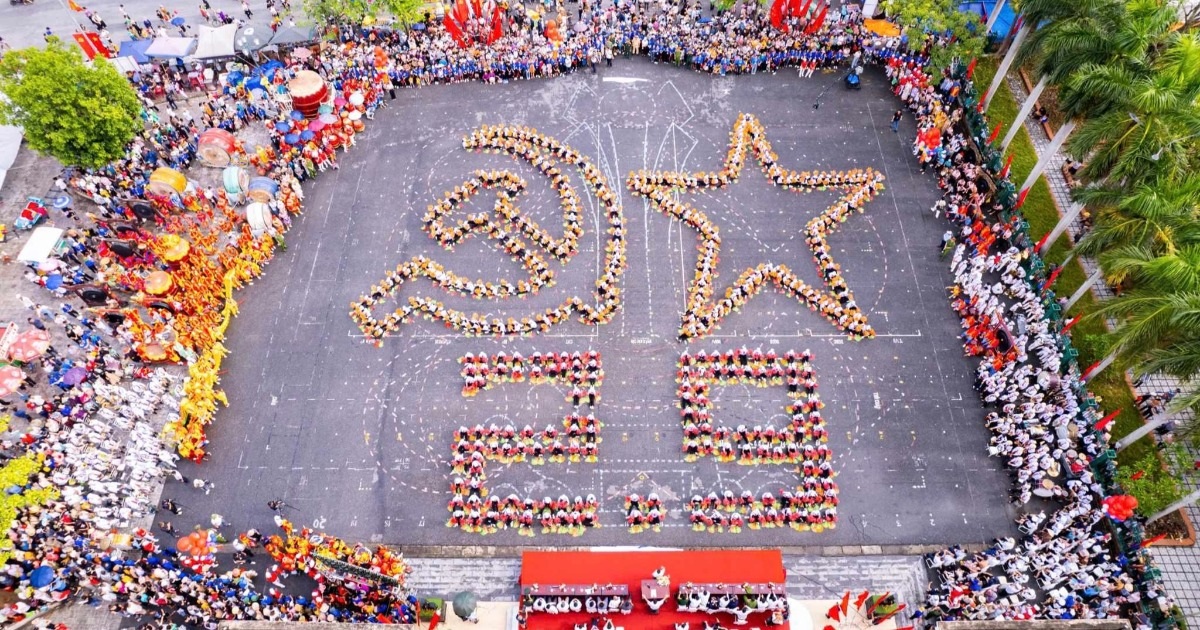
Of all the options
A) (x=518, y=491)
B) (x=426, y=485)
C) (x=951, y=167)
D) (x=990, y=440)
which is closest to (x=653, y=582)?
(x=518, y=491)

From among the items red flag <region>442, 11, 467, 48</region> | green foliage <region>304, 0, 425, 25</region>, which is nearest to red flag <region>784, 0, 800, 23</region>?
red flag <region>442, 11, 467, 48</region>

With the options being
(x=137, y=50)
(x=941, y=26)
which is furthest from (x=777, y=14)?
(x=137, y=50)

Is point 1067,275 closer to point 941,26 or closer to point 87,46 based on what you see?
point 941,26

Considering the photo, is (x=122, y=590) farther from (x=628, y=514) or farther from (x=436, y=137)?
(x=436, y=137)

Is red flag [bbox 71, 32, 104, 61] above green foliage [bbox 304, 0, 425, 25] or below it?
below

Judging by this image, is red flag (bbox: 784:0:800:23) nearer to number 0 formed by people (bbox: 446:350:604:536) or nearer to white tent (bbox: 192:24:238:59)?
number 0 formed by people (bbox: 446:350:604:536)

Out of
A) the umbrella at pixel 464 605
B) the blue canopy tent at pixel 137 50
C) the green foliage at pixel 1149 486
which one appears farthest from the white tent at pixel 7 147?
the green foliage at pixel 1149 486

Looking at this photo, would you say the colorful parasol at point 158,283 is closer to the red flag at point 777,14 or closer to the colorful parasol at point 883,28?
the red flag at point 777,14
